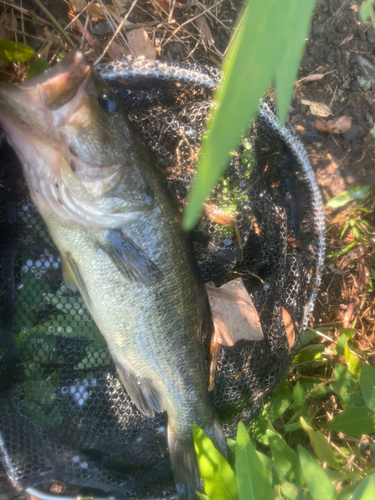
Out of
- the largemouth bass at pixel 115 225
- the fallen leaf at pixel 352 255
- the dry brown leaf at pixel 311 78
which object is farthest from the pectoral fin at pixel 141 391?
the dry brown leaf at pixel 311 78

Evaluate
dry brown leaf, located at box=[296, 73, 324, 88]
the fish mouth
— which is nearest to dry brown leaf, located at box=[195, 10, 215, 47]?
dry brown leaf, located at box=[296, 73, 324, 88]

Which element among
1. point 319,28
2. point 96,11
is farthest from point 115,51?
point 319,28

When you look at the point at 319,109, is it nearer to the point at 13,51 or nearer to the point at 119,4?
the point at 119,4

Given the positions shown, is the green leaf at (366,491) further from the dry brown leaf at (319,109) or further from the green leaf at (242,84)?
the dry brown leaf at (319,109)

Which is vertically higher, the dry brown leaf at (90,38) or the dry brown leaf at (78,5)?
the dry brown leaf at (78,5)

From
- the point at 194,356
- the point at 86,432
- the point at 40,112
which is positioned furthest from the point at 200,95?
the point at 86,432
